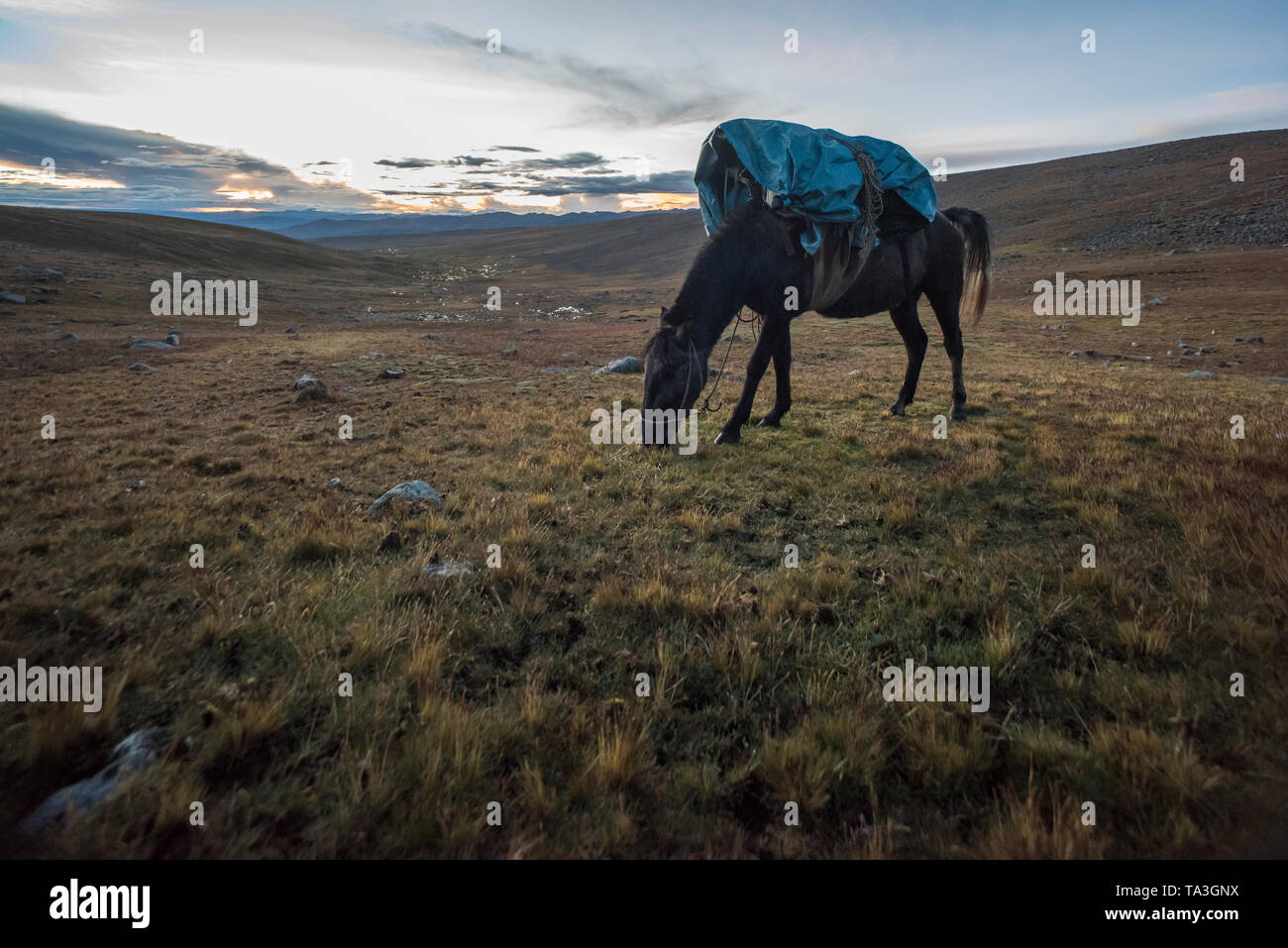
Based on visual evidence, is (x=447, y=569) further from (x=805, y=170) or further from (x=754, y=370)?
(x=805, y=170)

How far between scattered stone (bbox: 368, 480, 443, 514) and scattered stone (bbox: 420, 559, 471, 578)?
1.52 meters

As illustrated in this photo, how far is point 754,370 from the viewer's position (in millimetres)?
7988

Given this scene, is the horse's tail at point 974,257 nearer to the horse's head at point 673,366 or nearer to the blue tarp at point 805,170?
the blue tarp at point 805,170

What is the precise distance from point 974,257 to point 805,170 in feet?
16.9

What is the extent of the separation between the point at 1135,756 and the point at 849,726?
3.73 ft

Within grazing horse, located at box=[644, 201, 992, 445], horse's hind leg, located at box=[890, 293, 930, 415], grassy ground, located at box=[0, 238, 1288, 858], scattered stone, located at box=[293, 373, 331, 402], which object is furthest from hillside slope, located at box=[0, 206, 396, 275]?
horse's hind leg, located at box=[890, 293, 930, 415]

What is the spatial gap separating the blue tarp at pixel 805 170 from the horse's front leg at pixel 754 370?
1.15m

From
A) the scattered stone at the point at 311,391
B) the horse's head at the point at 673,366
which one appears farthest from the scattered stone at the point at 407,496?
the scattered stone at the point at 311,391

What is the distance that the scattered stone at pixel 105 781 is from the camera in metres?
2.04

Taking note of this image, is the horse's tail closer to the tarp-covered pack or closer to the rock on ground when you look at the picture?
the tarp-covered pack

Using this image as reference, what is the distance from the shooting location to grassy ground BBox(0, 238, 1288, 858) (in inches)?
84.5

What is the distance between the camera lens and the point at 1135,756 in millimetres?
2289
